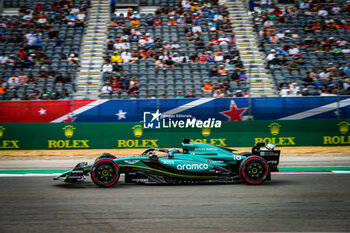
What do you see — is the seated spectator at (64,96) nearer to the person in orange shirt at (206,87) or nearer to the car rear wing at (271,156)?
the person in orange shirt at (206,87)

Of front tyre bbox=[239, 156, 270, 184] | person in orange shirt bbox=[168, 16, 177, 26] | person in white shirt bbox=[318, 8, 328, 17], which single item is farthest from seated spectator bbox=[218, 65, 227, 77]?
front tyre bbox=[239, 156, 270, 184]

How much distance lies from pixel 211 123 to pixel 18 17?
14454 millimetres

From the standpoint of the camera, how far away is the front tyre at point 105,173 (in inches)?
299

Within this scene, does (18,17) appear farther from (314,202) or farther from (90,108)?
(314,202)

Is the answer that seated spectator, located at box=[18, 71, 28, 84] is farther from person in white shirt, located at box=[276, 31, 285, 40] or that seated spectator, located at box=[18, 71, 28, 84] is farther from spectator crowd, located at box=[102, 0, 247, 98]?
person in white shirt, located at box=[276, 31, 285, 40]

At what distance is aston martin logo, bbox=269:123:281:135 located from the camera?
14188 mm

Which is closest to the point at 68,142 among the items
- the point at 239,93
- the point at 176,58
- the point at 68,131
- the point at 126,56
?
the point at 68,131

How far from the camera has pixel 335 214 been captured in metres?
5.52

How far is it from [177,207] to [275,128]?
9.22 metres

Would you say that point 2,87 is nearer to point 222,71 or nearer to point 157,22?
point 157,22

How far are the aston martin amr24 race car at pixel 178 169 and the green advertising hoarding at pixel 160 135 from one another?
246 inches

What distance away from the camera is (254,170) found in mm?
7758

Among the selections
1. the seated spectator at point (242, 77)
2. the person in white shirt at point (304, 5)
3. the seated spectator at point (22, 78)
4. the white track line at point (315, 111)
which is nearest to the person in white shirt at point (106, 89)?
the seated spectator at point (22, 78)

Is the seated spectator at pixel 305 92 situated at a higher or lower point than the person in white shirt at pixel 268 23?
lower
